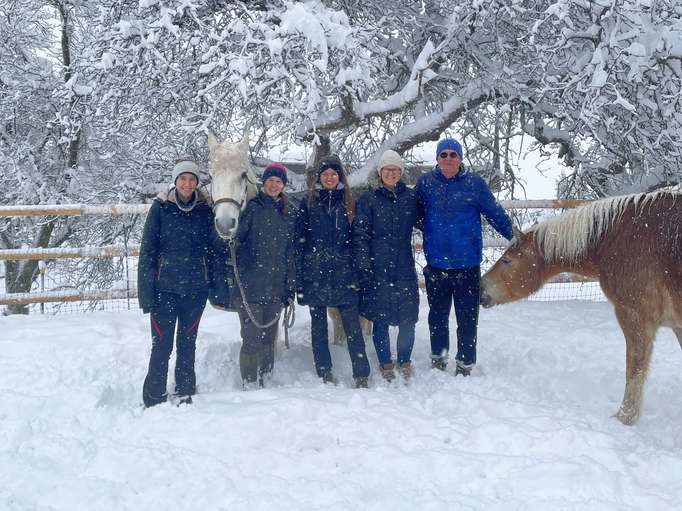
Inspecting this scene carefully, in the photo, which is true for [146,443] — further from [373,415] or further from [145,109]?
[145,109]

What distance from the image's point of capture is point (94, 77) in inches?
214

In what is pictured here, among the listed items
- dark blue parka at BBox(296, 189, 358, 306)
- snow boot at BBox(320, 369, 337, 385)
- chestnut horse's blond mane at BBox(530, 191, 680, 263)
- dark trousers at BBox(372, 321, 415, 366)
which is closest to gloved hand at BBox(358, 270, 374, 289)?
dark blue parka at BBox(296, 189, 358, 306)

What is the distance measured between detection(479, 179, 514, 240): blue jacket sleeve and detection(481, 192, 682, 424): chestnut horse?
0.94 feet

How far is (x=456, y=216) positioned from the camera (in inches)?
148

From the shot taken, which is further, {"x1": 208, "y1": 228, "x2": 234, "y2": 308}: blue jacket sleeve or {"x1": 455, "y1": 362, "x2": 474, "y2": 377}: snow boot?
{"x1": 455, "y1": 362, "x2": 474, "y2": 377}: snow boot

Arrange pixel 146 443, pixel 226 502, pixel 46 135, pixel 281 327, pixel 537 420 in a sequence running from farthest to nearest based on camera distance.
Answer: pixel 46 135, pixel 281 327, pixel 537 420, pixel 146 443, pixel 226 502

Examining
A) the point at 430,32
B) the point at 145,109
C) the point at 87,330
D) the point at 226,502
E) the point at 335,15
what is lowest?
the point at 226,502

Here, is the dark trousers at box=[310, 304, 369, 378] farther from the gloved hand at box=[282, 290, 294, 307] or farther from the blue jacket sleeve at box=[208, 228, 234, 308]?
the blue jacket sleeve at box=[208, 228, 234, 308]

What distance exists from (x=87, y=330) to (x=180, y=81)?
271 centimetres

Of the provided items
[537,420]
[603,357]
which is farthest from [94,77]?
[603,357]

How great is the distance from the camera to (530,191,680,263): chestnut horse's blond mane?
3.46 meters

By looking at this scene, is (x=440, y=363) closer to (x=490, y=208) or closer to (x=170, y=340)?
(x=490, y=208)

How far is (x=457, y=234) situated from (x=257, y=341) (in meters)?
1.63

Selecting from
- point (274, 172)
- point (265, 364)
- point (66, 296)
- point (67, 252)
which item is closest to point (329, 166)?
point (274, 172)
